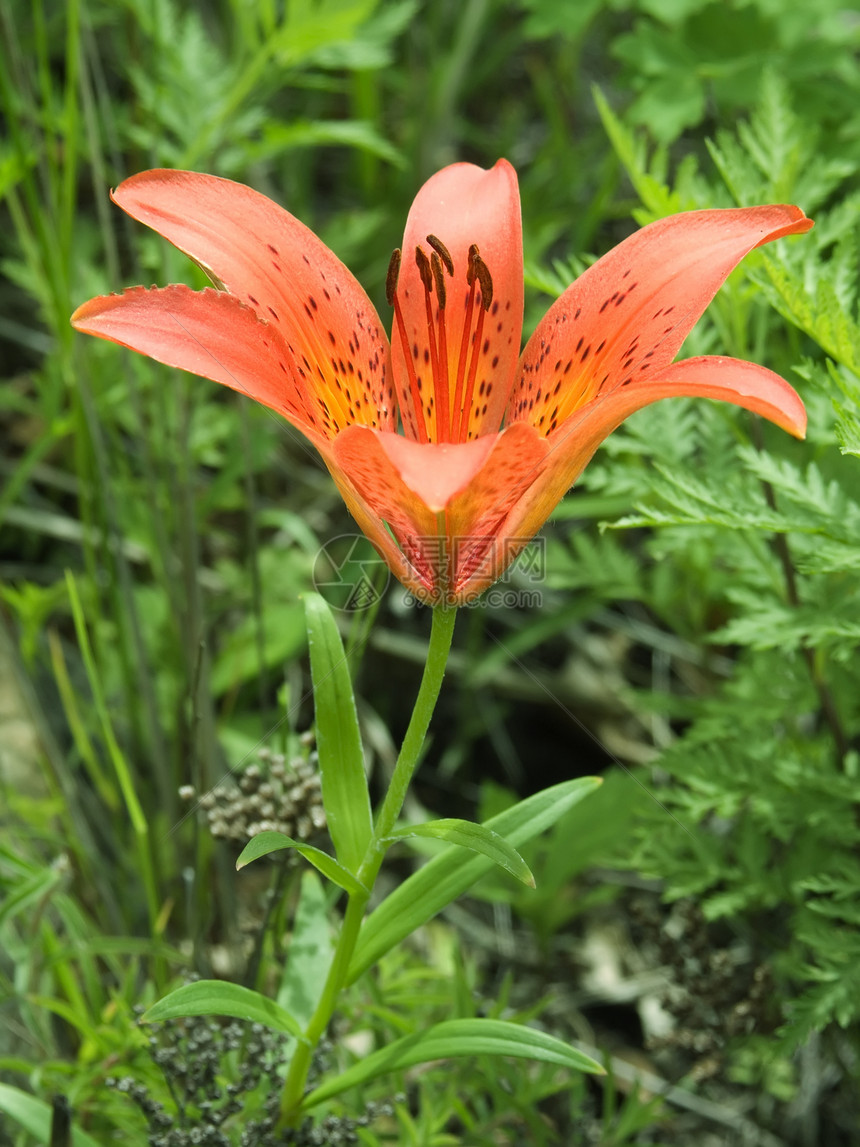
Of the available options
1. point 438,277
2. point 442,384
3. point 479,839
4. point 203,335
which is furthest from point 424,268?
point 479,839

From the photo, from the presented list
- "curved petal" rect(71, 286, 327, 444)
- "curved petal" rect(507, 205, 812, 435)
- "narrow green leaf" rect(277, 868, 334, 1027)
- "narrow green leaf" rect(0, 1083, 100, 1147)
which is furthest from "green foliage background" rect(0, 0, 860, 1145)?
"curved petal" rect(71, 286, 327, 444)

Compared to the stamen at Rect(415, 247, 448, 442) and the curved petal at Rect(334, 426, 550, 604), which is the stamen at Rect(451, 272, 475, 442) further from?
the curved petal at Rect(334, 426, 550, 604)

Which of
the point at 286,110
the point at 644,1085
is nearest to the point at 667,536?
the point at 644,1085

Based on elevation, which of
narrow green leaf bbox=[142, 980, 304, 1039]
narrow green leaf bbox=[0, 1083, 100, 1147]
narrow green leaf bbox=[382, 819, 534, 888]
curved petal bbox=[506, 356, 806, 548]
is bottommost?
narrow green leaf bbox=[0, 1083, 100, 1147]

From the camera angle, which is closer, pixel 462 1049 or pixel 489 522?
pixel 489 522

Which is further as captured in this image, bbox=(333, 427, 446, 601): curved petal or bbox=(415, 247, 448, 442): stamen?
bbox=(415, 247, 448, 442): stamen

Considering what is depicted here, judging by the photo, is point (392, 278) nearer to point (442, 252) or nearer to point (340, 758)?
point (442, 252)
